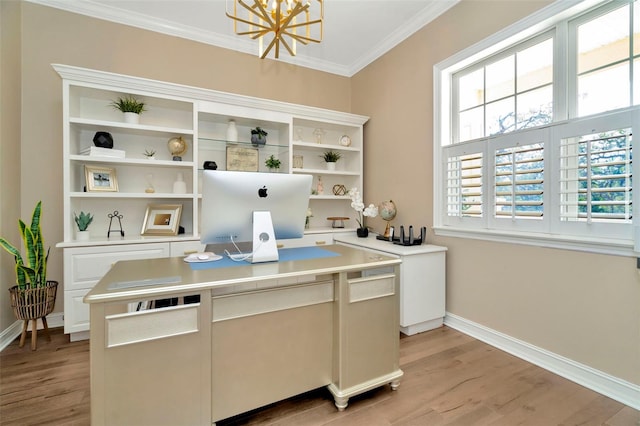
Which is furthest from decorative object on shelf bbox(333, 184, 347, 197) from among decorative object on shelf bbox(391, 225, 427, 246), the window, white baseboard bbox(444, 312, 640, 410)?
white baseboard bbox(444, 312, 640, 410)

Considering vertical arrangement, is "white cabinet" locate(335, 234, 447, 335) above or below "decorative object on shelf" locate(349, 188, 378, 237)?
below

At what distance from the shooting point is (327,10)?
284 cm

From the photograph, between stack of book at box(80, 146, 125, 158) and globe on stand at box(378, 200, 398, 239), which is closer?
stack of book at box(80, 146, 125, 158)

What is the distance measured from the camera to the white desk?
1.16 meters

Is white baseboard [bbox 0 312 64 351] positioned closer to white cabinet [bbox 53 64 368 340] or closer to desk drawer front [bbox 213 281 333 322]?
white cabinet [bbox 53 64 368 340]

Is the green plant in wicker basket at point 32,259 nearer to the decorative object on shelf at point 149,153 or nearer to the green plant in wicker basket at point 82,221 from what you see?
the green plant in wicker basket at point 82,221

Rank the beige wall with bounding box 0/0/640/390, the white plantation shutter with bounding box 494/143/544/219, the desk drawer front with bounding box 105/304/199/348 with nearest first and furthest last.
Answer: the desk drawer front with bounding box 105/304/199/348, the beige wall with bounding box 0/0/640/390, the white plantation shutter with bounding box 494/143/544/219

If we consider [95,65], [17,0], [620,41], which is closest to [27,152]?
[95,65]

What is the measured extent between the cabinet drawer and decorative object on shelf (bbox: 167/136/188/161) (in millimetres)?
992

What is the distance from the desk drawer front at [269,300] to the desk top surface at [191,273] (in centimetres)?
10

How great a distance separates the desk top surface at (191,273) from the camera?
1165 mm

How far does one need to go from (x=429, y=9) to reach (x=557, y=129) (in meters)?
1.72

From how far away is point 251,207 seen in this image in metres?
1.66

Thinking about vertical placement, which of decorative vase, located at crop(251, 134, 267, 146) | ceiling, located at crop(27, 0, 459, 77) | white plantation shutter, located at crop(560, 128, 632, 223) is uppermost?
ceiling, located at crop(27, 0, 459, 77)
